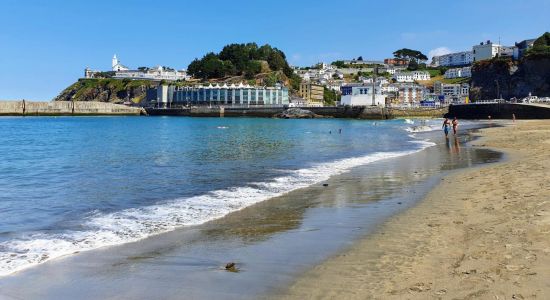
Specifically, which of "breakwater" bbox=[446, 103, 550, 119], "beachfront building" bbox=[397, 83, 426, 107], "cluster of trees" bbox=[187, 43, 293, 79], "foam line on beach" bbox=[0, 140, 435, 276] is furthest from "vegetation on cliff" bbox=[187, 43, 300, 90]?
"foam line on beach" bbox=[0, 140, 435, 276]

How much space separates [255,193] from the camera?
1248 centimetres

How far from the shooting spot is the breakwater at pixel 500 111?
7019 cm

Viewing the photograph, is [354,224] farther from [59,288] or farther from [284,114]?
[284,114]

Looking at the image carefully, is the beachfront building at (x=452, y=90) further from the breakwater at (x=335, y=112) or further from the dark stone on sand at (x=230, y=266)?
the dark stone on sand at (x=230, y=266)

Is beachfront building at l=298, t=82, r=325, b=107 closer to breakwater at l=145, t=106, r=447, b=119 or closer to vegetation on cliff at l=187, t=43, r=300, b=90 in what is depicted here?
vegetation on cliff at l=187, t=43, r=300, b=90

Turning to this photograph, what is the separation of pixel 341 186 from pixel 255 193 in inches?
103

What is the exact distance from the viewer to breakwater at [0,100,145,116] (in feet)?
462

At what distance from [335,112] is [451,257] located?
113 meters

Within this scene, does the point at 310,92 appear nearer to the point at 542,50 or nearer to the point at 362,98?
the point at 362,98

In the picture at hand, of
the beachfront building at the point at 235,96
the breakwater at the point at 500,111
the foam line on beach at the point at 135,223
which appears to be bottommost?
the foam line on beach at the point at 135,223

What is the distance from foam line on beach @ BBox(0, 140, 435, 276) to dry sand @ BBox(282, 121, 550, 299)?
11.9 ft

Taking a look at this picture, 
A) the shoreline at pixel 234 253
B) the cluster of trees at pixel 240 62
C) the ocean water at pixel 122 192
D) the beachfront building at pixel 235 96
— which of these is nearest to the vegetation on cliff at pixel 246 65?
the cluster of trees at pixel 240 62

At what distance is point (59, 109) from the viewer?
148625 millimetres

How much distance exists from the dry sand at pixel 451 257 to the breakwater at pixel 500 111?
227ft
